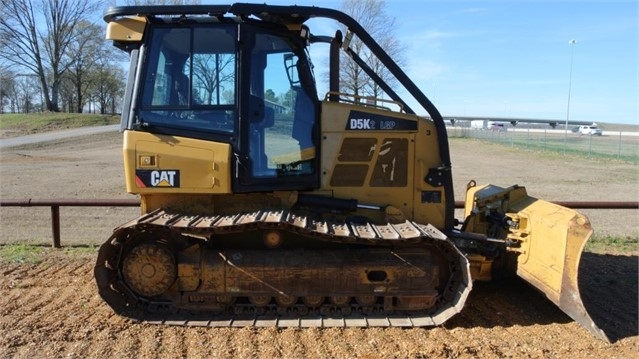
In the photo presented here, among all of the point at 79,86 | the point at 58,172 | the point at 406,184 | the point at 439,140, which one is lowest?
the point at 58,172

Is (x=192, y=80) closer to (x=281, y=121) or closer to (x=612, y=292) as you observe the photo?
(x=281, y=121)

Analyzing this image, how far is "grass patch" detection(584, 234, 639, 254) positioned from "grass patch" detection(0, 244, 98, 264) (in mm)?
7401

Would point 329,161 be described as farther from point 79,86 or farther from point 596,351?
point 79,86

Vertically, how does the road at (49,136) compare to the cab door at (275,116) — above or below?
below

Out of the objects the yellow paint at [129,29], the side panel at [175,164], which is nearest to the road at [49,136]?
the yellow paint at [129,29]

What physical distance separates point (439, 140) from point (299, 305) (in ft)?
7.25

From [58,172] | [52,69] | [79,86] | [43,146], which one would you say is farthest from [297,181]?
[79,86]

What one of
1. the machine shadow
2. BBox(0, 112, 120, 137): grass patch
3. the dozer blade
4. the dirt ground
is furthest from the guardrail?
BBox(0, 112, 120, 137): grass patch

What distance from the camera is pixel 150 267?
5.02 metres

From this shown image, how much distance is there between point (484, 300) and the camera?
570 cm

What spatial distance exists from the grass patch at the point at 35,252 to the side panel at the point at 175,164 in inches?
117

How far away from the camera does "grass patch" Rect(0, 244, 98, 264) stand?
283 inches

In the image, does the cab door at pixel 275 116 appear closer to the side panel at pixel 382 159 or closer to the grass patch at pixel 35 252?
the side panel at pixel 382 159

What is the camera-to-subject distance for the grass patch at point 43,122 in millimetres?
37938
